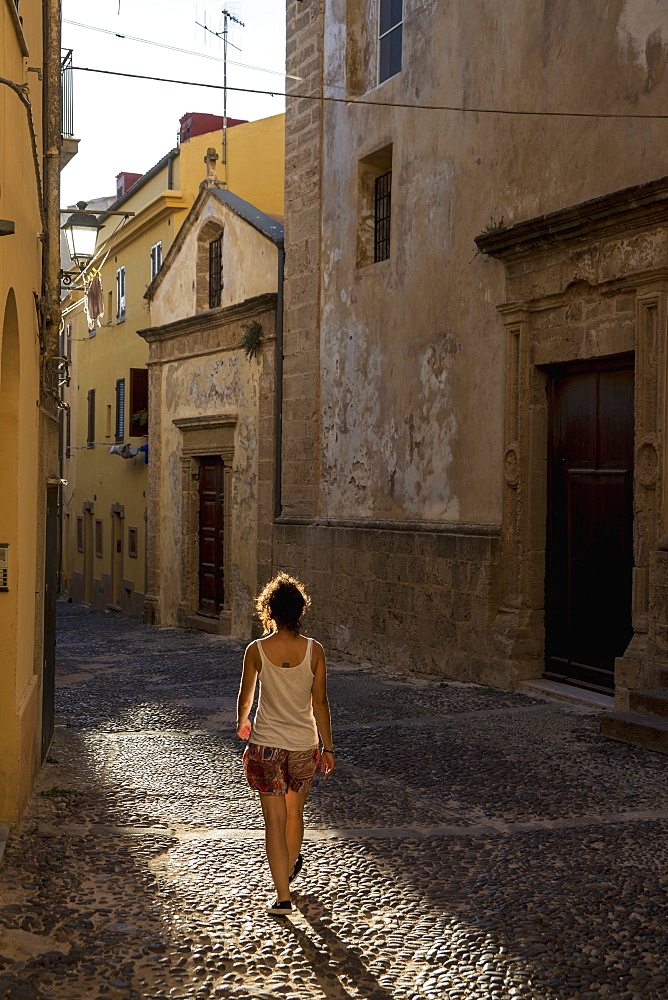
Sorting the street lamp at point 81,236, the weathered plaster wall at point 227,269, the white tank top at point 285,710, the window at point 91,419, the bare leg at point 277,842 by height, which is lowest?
the bare leg at point 277,842

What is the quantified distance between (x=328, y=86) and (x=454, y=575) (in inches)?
259

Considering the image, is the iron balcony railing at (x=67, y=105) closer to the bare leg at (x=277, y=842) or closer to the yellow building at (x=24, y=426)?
the yellow building at (x=24, y=426)

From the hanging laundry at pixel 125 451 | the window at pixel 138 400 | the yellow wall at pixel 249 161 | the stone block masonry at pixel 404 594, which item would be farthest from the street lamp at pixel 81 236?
the hanging laundry at pixel 125 451

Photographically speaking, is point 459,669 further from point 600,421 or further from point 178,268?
point 178,268

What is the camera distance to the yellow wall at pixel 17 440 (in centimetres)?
485

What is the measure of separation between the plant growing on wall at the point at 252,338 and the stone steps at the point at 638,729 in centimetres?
938

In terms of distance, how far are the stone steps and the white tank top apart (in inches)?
134

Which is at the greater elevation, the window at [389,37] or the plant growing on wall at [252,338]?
the window at [389,37]

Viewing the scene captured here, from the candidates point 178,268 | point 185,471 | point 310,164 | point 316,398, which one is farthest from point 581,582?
point 178,268

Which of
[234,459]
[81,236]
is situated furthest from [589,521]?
[234,459]

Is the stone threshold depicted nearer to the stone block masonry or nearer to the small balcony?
the stone block masonry

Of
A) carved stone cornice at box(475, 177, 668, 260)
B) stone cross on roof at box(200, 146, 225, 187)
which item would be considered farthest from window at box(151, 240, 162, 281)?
carved stone cornice at box(475, 177, 668, 260)

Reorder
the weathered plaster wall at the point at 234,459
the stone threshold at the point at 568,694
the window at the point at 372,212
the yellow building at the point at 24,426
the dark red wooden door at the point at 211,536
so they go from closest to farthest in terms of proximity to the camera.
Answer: the yellow building at the point at 24,426 → the stone threshold at the point at 568,694 → the window at the point at 372,212 → the weathered plaster wall at the point at 234,459 → the dark red wooden door at the point at 211,536

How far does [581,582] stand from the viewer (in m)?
9.68
